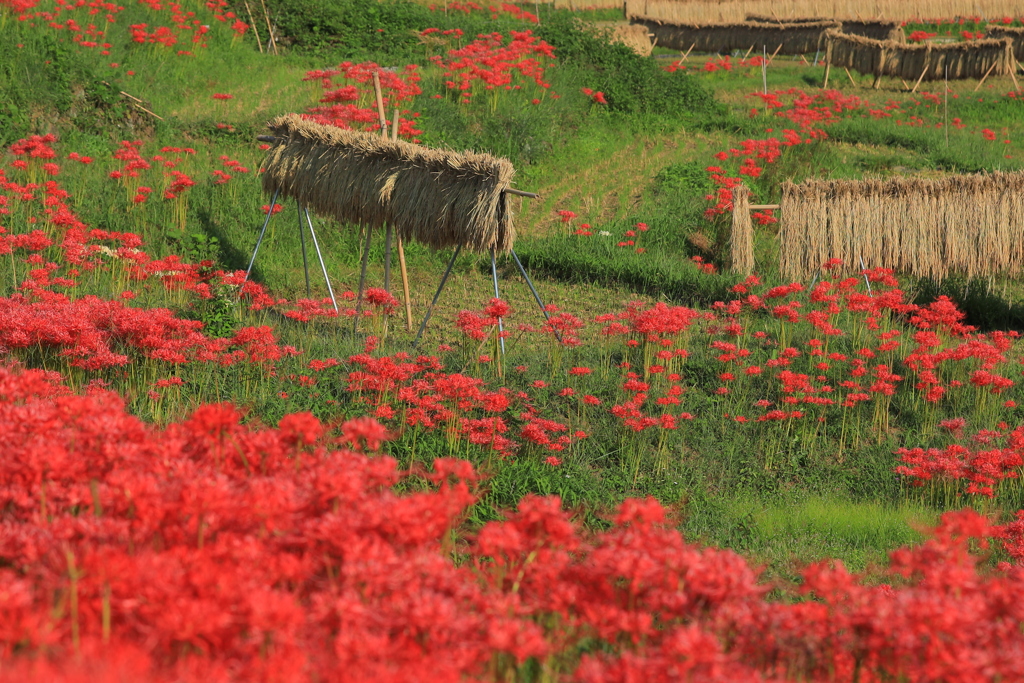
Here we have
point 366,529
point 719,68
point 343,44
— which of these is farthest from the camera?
point 719,68

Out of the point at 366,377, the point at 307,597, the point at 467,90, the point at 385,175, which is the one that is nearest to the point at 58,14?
the point at 467,90

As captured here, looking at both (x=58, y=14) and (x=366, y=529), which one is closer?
(x=366, y=529)

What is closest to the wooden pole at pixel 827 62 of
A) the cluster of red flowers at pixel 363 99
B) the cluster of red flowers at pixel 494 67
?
the cluster of red flowers at pixel 494 67

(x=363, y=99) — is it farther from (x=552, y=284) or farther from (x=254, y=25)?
(x=552, y=284)

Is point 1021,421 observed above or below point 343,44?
below

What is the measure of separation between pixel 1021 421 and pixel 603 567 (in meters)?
7.64

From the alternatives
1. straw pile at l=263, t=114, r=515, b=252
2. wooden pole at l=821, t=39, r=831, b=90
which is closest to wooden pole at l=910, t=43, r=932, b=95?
wooden pole at l=821, t=39, r=831, b=90

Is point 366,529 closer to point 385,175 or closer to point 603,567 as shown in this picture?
point 603,567

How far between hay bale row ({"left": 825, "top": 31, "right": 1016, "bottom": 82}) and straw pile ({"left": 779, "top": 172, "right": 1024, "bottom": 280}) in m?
15.3

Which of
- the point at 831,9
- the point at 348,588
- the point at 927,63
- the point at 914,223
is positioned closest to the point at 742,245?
the point at 914,223

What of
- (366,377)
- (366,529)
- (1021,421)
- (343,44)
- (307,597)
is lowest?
(1021,421)

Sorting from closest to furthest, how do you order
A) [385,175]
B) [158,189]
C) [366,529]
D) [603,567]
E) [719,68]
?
1. [366,529]
2. [603,567]
3. [385,175]
4. [158,189]
5. [719,68]

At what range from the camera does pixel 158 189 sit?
1384cm

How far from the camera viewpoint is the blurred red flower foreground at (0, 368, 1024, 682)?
2453 millimetres
